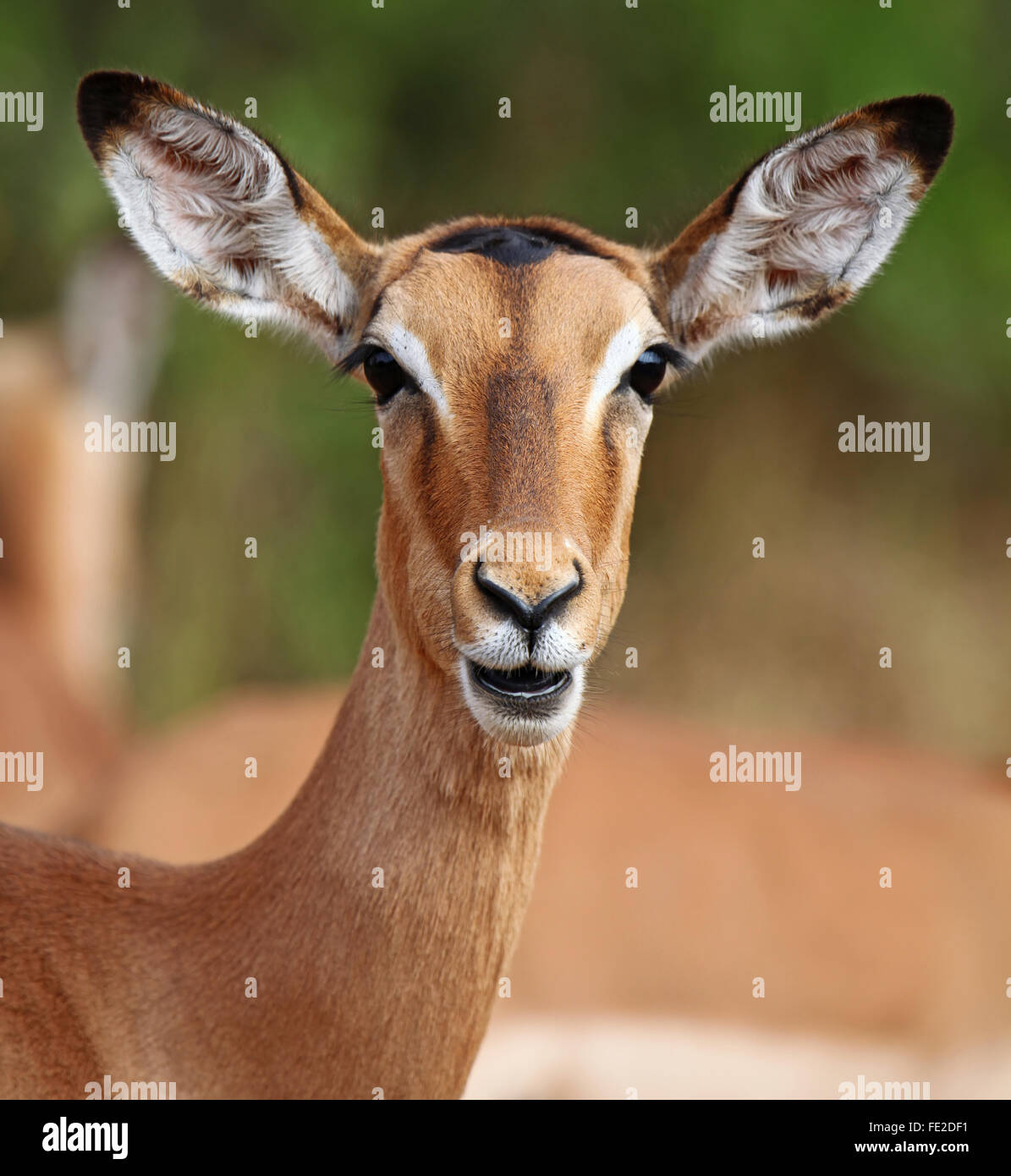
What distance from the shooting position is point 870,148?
3354 mm

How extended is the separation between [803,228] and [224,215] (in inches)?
55.7

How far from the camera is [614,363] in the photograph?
3090 millimetres

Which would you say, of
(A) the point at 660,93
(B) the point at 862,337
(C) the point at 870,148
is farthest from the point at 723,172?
(C) the point at 870,148

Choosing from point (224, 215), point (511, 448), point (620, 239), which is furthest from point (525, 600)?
point (620, 239)

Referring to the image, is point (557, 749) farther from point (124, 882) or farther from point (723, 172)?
point (723, 172)

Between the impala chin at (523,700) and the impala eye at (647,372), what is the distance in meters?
0.75

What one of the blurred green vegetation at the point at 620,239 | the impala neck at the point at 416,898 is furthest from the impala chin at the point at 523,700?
the blurred green vegetation at the point at 620,239

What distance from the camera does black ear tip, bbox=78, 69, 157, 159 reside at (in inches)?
119

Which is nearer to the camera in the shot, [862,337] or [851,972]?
[851,972]

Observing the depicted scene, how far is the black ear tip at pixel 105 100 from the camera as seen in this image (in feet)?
9.95
